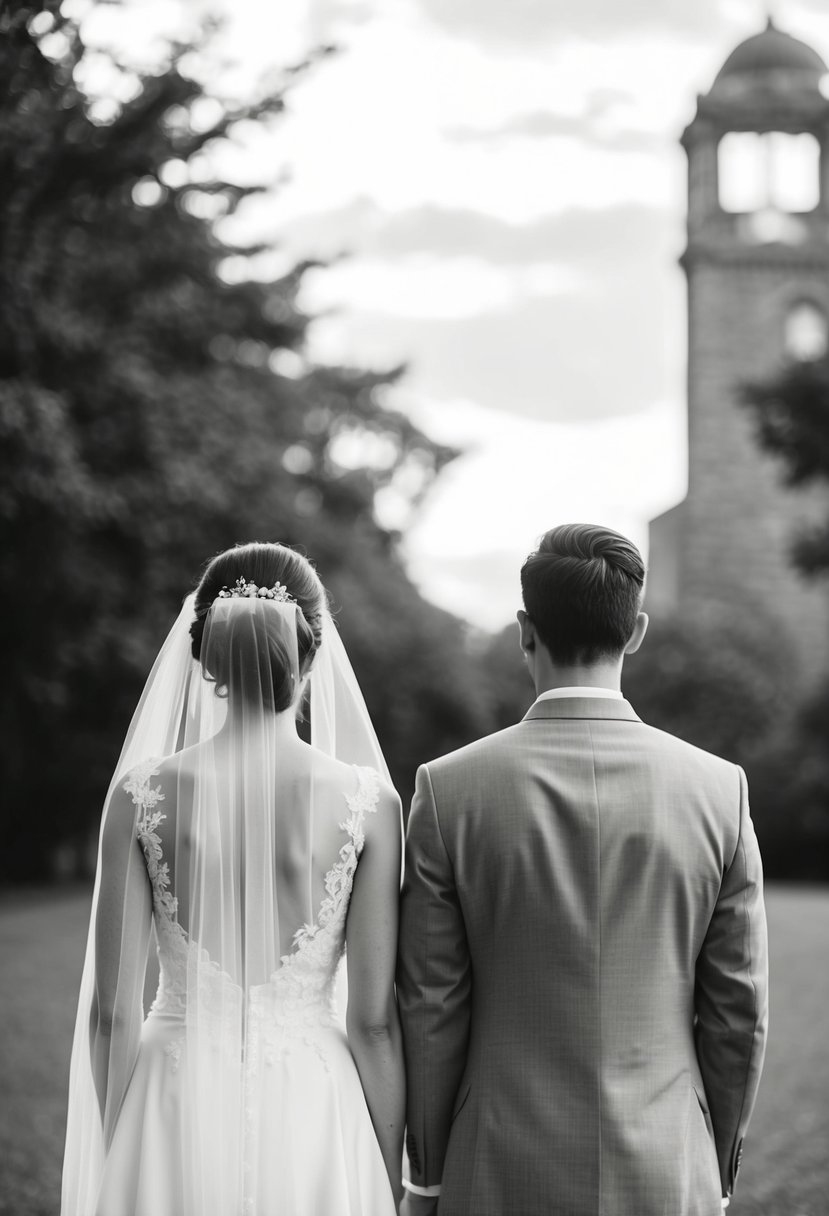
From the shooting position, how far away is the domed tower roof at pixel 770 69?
46688 millimetres

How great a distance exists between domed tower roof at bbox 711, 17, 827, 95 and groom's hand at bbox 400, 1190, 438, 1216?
48.0 meters

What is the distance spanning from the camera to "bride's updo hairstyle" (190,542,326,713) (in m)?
3.54

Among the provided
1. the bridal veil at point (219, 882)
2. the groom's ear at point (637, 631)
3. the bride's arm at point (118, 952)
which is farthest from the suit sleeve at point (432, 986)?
the bride's arm at point (118, 952)

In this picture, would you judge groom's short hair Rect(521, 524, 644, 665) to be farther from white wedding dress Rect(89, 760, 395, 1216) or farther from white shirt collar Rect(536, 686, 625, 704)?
white wedding dress Rect(89, 760, 395, 1216)

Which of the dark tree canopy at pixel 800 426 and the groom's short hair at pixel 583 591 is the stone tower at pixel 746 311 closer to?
the dark tree canopy at pixel 800 426

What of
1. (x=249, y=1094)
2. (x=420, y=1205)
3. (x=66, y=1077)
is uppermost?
(x=249, y=1094)

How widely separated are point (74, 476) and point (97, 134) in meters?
2.76

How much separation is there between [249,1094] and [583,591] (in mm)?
1475

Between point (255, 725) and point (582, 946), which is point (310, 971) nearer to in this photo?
point (255, 725)

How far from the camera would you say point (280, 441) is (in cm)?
2186

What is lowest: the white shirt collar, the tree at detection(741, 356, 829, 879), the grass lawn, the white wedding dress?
the grass lawn

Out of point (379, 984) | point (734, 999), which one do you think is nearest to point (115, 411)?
point (379, 984)

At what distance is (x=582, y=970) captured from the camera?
10.4 ft

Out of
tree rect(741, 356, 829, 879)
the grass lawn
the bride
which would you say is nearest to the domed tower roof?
tree rect(741, 356, 829, 879)
